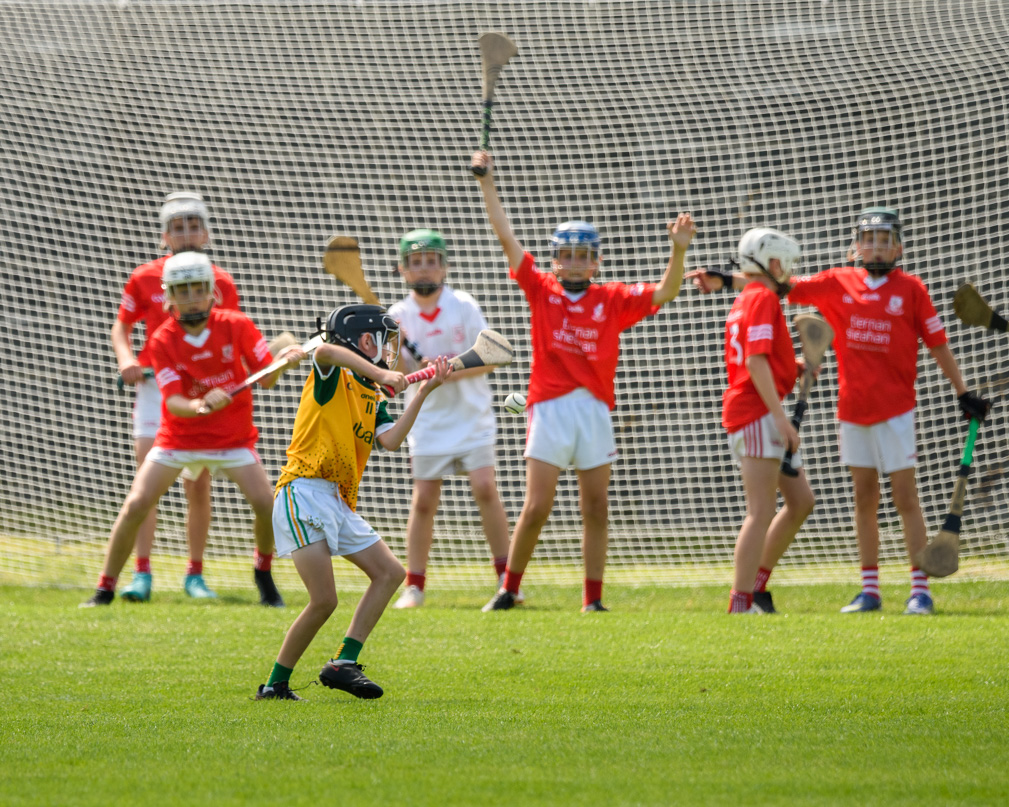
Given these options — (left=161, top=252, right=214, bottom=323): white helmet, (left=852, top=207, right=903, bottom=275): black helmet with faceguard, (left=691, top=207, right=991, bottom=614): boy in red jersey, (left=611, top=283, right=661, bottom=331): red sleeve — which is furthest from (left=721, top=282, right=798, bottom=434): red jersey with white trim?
(left=161, top=252, right=214, bottom=323): white helmet

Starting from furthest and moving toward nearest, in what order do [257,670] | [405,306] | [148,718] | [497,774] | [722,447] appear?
1. [722,447]
2. [405,306]
3. [257,670]
4. [148,718]
5. [497,774]

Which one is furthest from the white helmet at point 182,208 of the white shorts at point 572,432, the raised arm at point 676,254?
the raised arm at point 676,254

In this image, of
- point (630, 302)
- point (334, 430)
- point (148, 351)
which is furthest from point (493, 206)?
point (334, 430)

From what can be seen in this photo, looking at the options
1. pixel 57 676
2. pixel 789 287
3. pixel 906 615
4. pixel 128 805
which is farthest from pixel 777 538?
pixel 128 805

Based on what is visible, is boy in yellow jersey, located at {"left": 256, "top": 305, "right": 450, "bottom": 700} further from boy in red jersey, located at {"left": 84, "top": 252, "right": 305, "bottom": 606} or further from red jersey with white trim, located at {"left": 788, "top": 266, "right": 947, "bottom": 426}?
red jersey with white trim, located at {"left": 788, "top": 266, "right": 947, "bottom": 426}

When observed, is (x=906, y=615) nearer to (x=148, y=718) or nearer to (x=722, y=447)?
(x=148, y=718)

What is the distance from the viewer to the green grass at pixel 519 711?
2.98m

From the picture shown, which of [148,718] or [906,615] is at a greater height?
[148,718]

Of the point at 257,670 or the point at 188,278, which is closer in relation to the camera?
the point at 257,670

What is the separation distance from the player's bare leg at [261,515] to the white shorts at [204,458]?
3 centimetres

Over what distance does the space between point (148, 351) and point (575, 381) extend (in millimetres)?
2220

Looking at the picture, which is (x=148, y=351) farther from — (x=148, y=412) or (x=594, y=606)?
(x=594, y=606)

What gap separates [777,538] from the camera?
621 centimetres

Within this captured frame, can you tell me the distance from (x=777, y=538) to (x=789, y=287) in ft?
4.13
